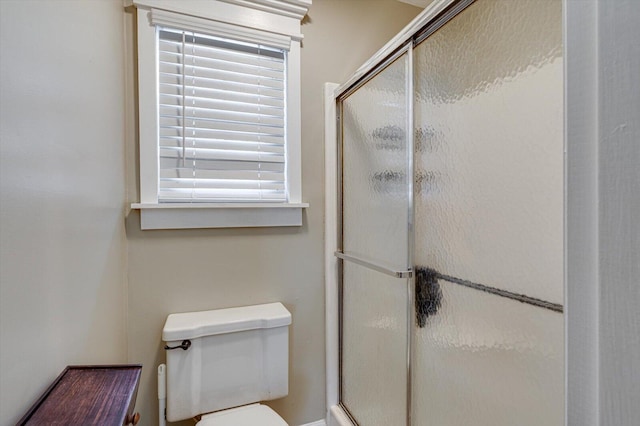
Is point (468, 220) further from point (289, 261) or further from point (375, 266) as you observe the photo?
point (289, 261)

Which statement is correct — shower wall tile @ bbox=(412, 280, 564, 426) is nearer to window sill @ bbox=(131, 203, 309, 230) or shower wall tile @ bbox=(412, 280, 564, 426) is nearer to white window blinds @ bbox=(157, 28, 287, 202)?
window sill @ bbox=(131, 203, 309, 230)

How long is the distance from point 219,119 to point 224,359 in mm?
1047

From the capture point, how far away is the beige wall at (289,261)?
1.35 meters

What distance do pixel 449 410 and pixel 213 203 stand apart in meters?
1.18

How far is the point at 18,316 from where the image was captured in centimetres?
58

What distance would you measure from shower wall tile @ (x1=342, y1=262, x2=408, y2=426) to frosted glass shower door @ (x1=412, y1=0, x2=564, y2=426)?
104mm

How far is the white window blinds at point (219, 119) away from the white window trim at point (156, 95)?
39mm

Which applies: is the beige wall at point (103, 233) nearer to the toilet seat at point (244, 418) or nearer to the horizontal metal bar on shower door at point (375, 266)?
the horizontal metal bar on shower door at point (375, 266)

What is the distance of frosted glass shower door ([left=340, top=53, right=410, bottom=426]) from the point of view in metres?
1.16

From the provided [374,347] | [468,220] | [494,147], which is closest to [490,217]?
[468,220]

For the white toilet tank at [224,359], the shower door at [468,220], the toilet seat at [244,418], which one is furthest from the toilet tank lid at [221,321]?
the shower door at [468,220]

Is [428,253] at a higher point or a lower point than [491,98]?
lower
